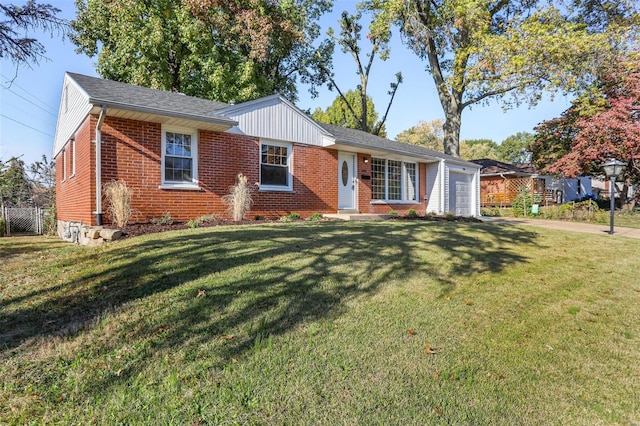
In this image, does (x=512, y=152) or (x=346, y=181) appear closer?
(x=346, y=181)

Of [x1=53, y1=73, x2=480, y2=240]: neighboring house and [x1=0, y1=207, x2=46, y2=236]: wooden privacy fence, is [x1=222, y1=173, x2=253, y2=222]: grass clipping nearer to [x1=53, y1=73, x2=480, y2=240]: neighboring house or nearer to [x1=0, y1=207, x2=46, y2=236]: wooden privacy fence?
[x1=53, y1=73, x2=480, y2=240]: neighboring house

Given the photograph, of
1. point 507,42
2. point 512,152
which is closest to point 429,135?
point 512,152

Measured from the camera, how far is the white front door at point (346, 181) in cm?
1264

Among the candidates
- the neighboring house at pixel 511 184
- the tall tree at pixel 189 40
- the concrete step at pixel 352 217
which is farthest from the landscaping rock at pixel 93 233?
the neighboring house at pixel 511 184

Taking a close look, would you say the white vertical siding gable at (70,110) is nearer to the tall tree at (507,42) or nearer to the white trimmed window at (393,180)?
the white trimmed window at (393,180)

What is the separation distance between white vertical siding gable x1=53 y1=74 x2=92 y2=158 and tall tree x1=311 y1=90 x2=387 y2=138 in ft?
69.1

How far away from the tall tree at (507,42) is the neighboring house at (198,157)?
7358 mm

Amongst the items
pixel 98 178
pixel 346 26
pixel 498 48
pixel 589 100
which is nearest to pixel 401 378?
pixel 98 178

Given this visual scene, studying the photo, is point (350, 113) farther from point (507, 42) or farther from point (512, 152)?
point (512, 152)

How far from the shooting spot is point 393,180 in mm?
14836

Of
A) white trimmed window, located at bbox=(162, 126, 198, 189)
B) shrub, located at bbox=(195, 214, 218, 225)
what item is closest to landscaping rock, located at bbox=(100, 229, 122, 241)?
shrub, located at bbox=(195, 214, 218, 225)

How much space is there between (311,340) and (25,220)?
17.5m

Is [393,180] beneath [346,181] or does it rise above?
above

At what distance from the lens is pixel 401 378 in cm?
239
